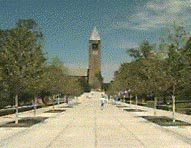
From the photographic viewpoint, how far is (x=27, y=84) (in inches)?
1132

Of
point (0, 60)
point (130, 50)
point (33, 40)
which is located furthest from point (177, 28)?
point (130, 50)

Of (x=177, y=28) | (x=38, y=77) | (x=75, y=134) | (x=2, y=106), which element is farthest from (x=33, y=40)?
(x=2, y=106)

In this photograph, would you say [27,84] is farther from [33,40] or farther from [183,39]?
[183,39]

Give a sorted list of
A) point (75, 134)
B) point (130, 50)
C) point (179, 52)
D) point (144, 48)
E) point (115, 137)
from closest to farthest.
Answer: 1. point (115, 137)
2. point (75, 134)
3. point (179, 52)
4. point (144, 48)
5. point (130, 50)

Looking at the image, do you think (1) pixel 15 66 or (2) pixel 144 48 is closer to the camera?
(1) pixel 15 66

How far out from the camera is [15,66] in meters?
28.6

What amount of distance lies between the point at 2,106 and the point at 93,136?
35.5m

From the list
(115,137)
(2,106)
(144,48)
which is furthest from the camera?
(144,48)

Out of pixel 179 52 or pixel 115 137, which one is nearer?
pixel 115 137

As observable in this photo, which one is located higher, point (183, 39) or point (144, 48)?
point (144, 48)

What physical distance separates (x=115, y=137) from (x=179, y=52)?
11.1 metres

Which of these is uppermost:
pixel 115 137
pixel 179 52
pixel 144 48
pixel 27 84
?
pixel 144 48

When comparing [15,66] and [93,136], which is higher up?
[15,66]

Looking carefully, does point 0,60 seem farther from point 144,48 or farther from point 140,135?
point 144,48
